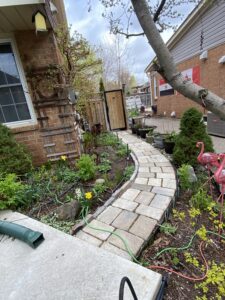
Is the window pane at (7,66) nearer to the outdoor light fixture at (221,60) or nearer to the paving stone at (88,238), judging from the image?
the paving stone at (88,238)

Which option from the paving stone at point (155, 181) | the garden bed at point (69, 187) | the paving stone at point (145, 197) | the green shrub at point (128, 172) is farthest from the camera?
the green shrub at point (128, 172)

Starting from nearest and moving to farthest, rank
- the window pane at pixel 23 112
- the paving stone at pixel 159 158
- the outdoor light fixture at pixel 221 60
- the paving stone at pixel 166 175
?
the paving stone at pixel 166 175, the window pane at pixel 23 112, the paving stone at pixel 159 158, the outdoor light fixture at pixel 221 60

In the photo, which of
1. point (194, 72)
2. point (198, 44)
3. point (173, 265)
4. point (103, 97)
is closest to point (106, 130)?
point (103, 97)

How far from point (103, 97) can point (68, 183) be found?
5.27m

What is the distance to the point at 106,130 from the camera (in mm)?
7621

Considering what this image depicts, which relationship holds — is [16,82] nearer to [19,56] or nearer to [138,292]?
[19,56]

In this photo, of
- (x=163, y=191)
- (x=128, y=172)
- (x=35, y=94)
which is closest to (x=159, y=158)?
(x=128, y=172)

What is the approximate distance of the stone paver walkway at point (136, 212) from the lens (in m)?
1.76

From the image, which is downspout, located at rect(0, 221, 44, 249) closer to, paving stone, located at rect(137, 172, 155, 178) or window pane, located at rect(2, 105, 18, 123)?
paving stone, located at rect(137, 172, 155, 178)

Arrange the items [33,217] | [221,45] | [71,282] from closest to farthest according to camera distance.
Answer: [71,282]
[33,217]
[221,45]

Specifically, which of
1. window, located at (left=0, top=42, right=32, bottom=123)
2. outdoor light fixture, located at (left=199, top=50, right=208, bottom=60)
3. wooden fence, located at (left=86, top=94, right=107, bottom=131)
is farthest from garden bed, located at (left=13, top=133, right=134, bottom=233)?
outdoor light fixture, located at (left=199, top=50, right=208, bottom=60)

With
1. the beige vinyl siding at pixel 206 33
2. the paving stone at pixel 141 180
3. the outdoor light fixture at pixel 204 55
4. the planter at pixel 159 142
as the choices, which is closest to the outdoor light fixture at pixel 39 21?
the paving stone at pixel 141 180

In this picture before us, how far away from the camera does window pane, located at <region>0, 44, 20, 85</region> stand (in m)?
3.31

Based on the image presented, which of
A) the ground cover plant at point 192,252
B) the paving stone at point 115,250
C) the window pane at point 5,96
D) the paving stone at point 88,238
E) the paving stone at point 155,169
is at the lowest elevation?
the ground cover plant at point 192,252
